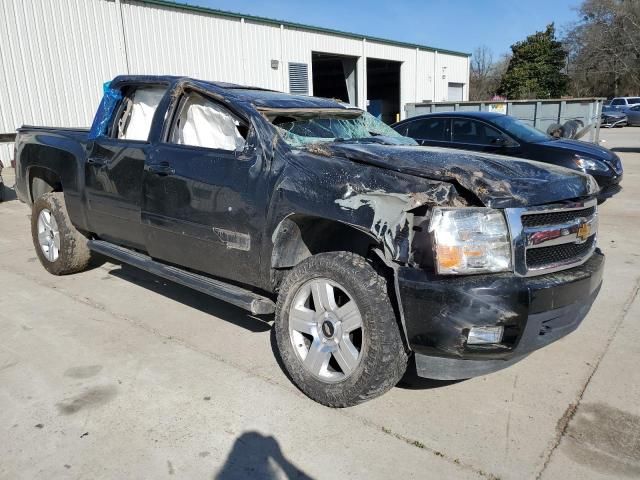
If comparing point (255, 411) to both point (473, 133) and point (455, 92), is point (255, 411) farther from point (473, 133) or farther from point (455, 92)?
point (455, 92)

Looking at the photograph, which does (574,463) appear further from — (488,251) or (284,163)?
(284,163)

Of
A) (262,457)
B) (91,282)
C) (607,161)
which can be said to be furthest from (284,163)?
(607,161)

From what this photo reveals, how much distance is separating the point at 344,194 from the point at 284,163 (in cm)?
54

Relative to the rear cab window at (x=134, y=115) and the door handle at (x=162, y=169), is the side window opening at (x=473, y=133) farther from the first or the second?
the door handle at (x=162, y=169)

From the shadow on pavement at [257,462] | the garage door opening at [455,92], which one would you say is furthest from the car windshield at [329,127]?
the garage door opening at [455,92]

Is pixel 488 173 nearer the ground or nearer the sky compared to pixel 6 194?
nearer the sky

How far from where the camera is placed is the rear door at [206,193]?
11.0 ft

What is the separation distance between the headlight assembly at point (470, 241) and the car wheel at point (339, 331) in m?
0.41

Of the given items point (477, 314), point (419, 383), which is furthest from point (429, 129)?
point (477, 314)

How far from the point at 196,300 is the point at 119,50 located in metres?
12.4

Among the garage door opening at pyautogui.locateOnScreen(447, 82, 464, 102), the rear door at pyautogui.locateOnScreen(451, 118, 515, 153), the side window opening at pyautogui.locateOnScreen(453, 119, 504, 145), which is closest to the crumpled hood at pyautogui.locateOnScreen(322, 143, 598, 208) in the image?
the rear door at pyautogui.locateOnScreen(451, 118, 515, 153)

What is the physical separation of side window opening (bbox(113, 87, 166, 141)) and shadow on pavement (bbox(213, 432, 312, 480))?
3.03 meters

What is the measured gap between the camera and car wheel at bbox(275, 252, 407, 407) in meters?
2.72

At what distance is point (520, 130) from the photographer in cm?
852
